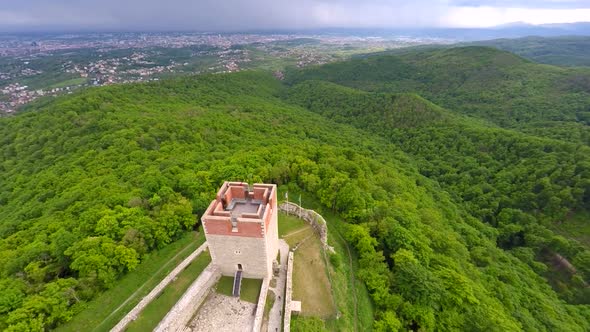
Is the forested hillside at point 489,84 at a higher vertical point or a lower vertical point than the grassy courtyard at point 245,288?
higher

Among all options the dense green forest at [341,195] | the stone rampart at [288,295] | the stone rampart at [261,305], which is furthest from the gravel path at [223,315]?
the dense green forest at [341,195]

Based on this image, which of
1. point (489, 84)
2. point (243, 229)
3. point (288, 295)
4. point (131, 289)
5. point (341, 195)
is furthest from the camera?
point (489, 84)

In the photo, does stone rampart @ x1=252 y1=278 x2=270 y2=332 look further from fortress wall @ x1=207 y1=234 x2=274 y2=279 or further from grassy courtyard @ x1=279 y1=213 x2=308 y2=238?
grassy courtyard @ x1=279 y1=213 x2=308 y2=238

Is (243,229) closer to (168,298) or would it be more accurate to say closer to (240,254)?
(240,254)

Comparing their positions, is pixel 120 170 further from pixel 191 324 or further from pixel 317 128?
pixel 317 128

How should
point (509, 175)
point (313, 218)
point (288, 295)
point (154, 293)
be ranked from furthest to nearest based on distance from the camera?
point (509, 175) → point (313, 218) → point (154, 293) → point (288, 295)

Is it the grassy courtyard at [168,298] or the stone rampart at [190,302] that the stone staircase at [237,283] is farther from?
the grassy courtyard at [168,298]

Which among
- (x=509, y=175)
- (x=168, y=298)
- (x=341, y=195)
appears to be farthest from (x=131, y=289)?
(x=509, y=175)
